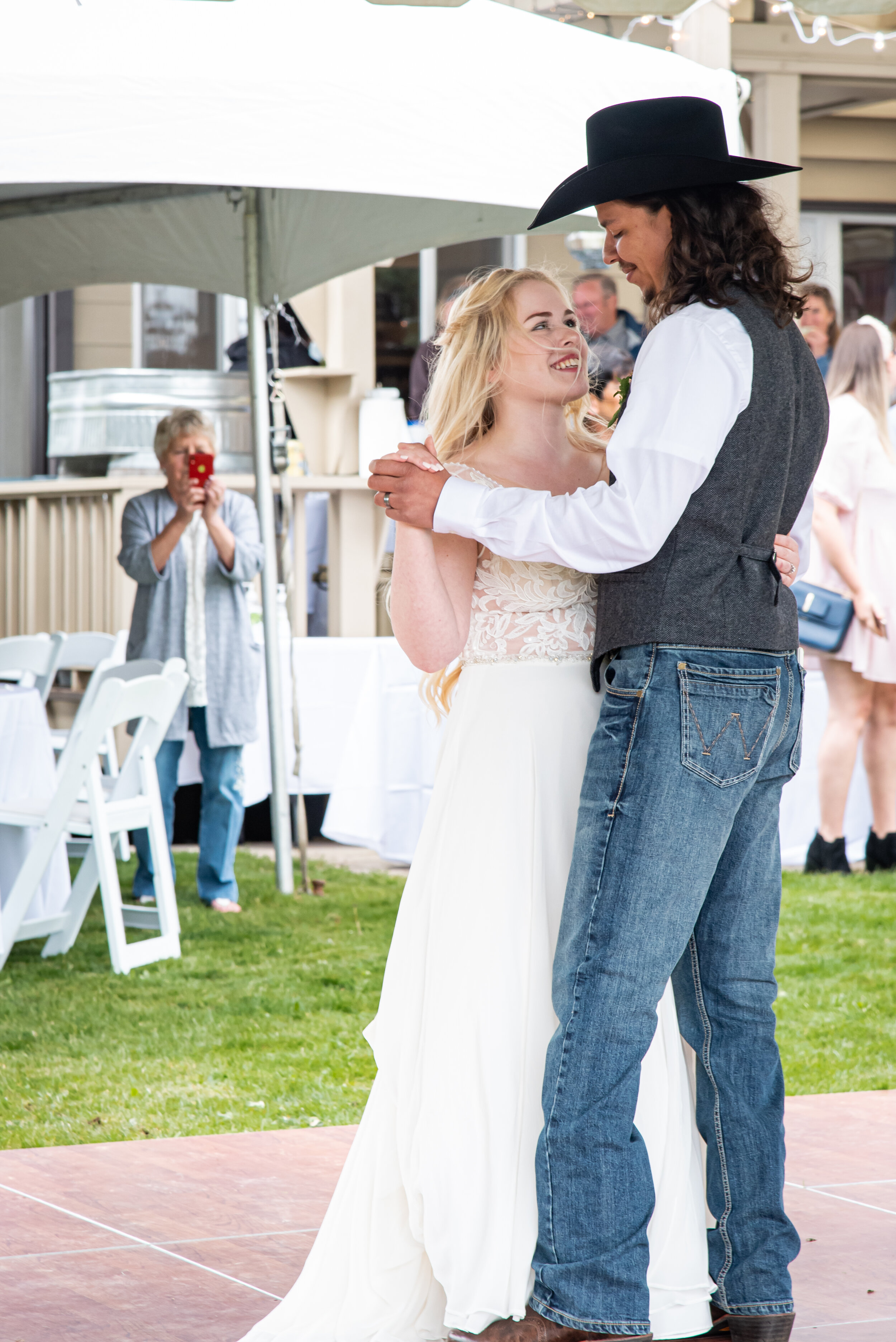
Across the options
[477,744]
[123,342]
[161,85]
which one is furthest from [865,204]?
[477,744]

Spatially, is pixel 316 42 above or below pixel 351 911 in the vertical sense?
above

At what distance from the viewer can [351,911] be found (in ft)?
21.5

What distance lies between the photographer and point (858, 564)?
23.4 ft

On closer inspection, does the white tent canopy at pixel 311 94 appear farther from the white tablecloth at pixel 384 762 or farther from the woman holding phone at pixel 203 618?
the white tablecloth at pixel 384 762

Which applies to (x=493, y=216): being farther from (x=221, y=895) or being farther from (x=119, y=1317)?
(x=119, y=1317)

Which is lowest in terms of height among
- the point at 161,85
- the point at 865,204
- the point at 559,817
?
the point at 559,817

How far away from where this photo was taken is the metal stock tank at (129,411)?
9.33 metres

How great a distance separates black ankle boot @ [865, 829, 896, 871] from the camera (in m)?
7.42

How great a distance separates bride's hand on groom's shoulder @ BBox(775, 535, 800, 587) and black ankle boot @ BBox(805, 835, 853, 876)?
196 inches

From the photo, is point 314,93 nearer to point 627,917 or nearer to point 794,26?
point 627,917

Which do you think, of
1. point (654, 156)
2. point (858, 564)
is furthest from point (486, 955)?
point (858, 564)

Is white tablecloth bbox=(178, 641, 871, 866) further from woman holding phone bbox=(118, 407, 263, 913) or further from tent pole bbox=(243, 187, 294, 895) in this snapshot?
woman holding phone bbox=(118, 407, 263, 913)

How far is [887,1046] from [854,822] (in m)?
3.12

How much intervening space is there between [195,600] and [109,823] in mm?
1267
